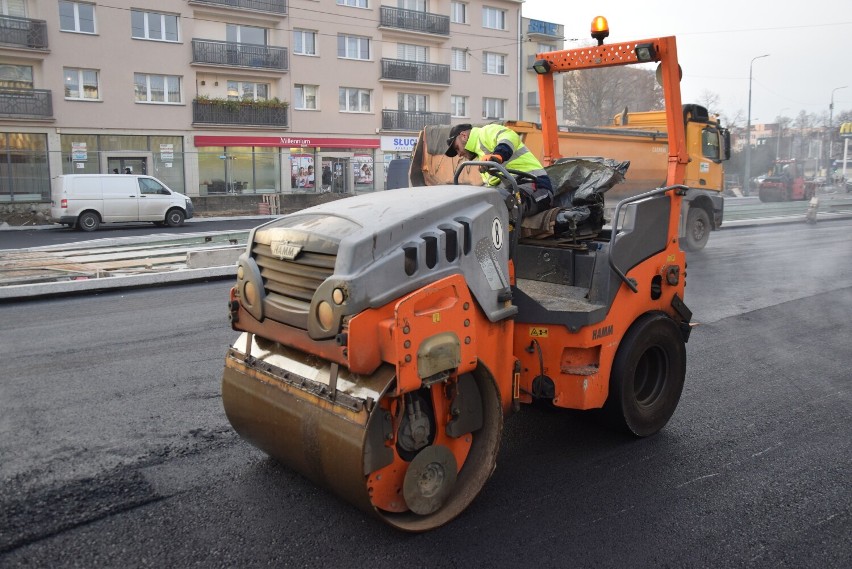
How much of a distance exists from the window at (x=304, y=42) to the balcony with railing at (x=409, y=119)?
4.84 metres

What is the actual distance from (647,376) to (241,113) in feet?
102

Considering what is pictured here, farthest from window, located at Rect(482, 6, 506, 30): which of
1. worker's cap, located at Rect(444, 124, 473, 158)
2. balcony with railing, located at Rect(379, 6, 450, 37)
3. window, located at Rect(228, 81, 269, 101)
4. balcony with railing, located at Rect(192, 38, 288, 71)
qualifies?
worker's cap, located at Rect(444, 124, 473, 158)

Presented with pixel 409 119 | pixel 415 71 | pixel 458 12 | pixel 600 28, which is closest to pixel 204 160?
pixel 409 119

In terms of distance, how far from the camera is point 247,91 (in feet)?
113

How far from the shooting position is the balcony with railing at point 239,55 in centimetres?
3223

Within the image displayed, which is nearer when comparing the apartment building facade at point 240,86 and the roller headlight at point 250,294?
the roller headlight at point 250,294

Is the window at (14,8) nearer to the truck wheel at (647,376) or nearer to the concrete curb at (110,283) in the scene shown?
the concrete curb at (110,283)

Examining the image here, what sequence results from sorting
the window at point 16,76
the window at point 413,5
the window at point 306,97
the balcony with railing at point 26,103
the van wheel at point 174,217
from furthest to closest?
the window at point 413,5, the window at point 306,97, the window at point 16,76, the balcony with railing at point 26,103, the van wheel at point 174,217

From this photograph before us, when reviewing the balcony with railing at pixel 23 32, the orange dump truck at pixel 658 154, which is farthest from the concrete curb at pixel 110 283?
the balcony with railing at pixel 23 32

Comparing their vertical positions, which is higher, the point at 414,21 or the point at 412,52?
the point at 414,21

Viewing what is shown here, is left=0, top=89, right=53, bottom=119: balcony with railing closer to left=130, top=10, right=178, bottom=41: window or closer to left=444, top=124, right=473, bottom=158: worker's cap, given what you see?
left=130, top=10, right=178, bottom=41: window

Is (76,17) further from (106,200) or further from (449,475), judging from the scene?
(449,475)

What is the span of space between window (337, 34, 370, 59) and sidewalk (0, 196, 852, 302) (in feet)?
77.6

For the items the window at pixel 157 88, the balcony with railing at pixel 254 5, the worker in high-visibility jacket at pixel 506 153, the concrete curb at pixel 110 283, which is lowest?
the concrete curb at pixel 110 283
